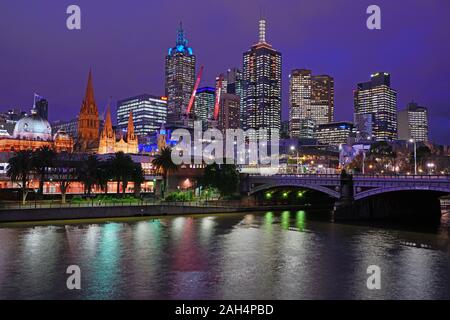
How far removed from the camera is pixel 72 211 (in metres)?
78.2

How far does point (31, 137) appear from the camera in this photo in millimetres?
169375

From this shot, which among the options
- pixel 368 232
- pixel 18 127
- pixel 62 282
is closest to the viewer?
pixel 62 282

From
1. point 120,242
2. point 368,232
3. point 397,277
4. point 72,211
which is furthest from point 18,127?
point 397,277

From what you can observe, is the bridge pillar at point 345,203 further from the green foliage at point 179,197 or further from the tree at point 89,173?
the tree at point 89,173

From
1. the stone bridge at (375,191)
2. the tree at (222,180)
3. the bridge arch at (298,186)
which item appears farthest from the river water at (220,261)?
the tree at (222,180)

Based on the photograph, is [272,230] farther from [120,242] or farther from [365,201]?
[365,201]

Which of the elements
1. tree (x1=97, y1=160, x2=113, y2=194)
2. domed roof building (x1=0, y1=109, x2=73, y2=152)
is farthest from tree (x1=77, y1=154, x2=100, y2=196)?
domed roof building (x1=0, y1=109, x2=73, y2=152)

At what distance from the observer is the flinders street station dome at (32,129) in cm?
16812

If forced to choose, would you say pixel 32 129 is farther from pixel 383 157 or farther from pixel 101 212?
pixel 383 157

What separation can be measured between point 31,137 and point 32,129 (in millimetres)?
4439

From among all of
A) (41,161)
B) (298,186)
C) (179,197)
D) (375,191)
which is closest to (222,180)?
(179,197)

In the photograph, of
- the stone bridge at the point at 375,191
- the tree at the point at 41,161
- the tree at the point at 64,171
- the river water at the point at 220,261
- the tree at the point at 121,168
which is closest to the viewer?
the river water at the point at 220,261

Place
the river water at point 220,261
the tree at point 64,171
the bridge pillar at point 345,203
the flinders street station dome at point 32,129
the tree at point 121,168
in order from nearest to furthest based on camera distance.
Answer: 1. the river water at point 220,261
2. the bridge pillar at point 345,203
3. the tree at point 64,171
4. the tree at point 121,168
5. the flinders street station dome at point 32,129
